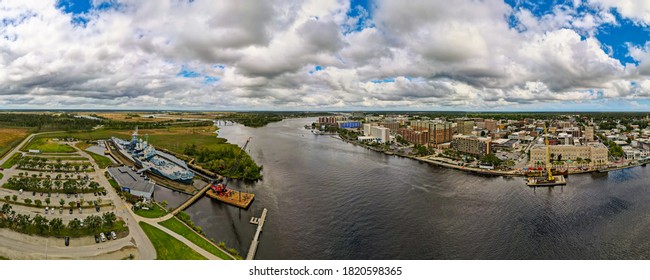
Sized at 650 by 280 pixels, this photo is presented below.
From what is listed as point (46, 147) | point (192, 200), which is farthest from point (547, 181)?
point (46, 147)

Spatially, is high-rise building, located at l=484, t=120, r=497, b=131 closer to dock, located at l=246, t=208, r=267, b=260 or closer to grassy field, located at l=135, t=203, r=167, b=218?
dock, located at l=246, t=208, r=267, b=260

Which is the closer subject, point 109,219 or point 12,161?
point 109,219

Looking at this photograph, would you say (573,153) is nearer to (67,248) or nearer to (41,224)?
(67,248)

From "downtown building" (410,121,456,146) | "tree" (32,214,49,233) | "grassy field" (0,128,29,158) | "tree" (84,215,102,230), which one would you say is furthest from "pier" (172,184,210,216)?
"downtown building" (410,121,456,146)

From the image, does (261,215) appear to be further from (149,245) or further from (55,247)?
(55,247)

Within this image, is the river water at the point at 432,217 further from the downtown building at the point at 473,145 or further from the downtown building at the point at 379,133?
the downtown building at the point at 379,133

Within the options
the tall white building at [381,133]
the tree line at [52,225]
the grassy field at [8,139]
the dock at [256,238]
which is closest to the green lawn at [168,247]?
the tree line at [52,225]
